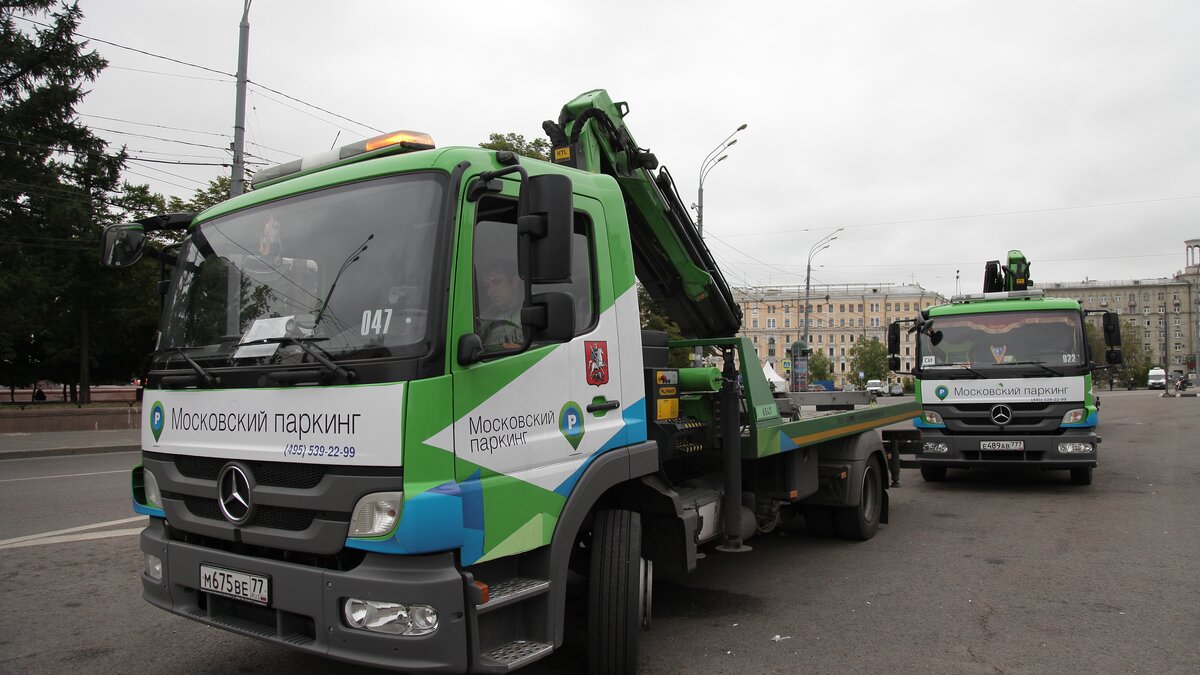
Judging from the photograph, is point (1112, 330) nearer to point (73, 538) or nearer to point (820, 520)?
point (820, 520)

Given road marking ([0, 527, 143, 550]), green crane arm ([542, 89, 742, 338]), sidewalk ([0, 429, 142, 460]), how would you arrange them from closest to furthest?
green crane arm ([542, 89, 742, 338]) → road marking ([0, 527, 143, 550]) → sidewalk ([0, 429, 142, 460])

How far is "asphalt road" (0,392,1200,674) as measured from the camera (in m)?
4.25

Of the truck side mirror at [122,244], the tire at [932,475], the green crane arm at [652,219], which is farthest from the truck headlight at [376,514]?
the tire at [932,475]

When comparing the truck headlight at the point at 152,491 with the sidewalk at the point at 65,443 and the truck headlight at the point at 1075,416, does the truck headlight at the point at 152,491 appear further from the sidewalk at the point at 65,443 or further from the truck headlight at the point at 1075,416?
the sidewalk at the point at 65,443

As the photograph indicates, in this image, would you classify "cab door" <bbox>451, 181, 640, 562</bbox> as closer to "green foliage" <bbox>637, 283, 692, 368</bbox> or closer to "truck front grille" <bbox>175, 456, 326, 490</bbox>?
"truck front grille" <bbox>175, 456, 326, 490</bbox>

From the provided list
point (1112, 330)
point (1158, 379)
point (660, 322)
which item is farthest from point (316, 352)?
point (1158, 379)

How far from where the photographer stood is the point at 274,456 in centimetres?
314

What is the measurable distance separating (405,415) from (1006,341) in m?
9.44

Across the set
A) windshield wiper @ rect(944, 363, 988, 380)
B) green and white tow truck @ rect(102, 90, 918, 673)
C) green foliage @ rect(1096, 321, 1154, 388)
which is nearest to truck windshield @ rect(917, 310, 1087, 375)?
windshield wiper @ rect(944, 363, 988, 380)

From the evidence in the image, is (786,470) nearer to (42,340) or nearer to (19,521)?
(19,521)

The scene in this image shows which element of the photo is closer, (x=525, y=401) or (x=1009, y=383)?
(x=525, y=401)

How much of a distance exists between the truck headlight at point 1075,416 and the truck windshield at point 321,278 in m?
9.28

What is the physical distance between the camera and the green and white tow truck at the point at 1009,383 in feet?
32.2

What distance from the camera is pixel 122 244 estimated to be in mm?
4184
